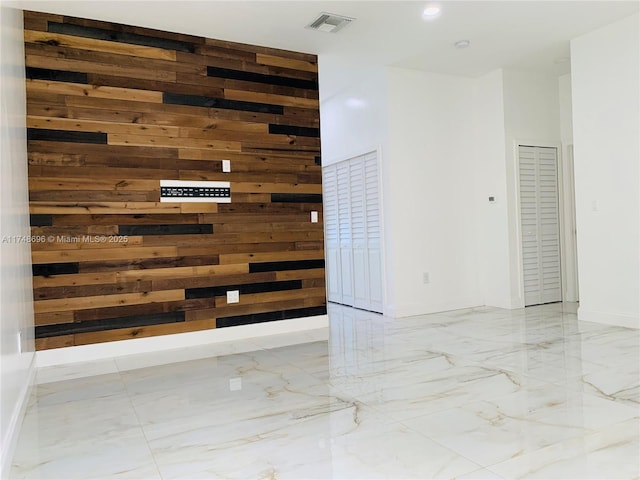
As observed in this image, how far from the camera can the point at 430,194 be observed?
5660 mm

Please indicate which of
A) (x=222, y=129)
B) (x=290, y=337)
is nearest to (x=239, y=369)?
(x=290, y=337)

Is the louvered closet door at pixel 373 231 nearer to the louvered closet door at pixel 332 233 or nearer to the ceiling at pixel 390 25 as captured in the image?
the louvered closet door at pixel 332 233

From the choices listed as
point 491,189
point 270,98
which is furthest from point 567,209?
point 270,98

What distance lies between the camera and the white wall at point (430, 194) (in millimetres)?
5438

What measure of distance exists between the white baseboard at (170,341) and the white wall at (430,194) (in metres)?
1.28

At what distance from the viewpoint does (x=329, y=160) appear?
6719 mm

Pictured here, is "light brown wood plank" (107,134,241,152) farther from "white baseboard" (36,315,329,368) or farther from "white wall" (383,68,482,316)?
"white wall" (383,68,482,316)

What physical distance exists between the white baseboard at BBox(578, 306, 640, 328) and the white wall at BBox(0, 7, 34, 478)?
4.85 meters

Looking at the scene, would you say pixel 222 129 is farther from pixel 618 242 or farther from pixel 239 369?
pixel 618 242

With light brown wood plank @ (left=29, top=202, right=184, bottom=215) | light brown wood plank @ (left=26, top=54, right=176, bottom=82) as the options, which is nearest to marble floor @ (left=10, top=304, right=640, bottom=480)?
light brown wood plank @ (left=29, top=202, right=184, bottom=215)

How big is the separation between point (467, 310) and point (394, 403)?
11.0ft

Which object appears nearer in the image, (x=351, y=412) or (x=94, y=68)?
(x=351, y=412)

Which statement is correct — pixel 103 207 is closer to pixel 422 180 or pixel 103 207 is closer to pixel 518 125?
pixel 422 180

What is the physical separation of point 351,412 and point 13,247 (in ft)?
6.99
